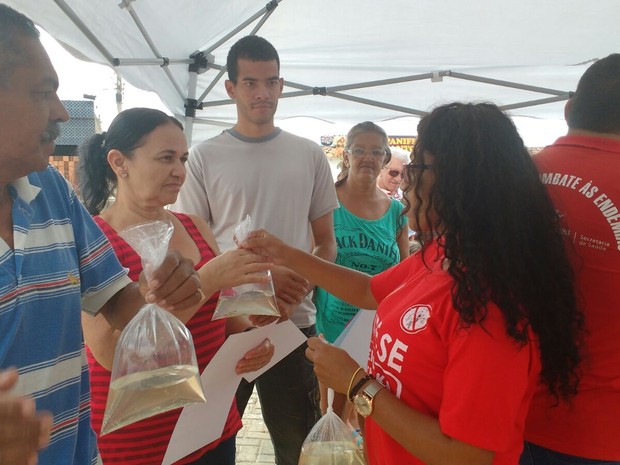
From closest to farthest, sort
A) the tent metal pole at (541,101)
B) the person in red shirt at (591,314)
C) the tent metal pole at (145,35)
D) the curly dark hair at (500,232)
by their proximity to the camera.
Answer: the curly dark hair at (500,232), the person in red shirt at (591,314), the tent metal pole at (145,35), the tent metal pole at (541,101)

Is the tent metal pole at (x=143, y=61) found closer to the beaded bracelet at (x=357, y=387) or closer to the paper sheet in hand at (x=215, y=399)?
the paper sheet in hand at (x=215, y=399)

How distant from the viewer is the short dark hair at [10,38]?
102cm

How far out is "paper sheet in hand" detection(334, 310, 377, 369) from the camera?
1813mm

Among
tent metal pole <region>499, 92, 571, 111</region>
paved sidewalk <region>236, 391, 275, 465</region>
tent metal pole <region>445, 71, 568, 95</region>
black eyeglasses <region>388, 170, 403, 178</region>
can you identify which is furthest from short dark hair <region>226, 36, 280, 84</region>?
black eyeglasses <region>388, 170, 403, 178</region>

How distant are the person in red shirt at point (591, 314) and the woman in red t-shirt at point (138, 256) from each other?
37.0 inches

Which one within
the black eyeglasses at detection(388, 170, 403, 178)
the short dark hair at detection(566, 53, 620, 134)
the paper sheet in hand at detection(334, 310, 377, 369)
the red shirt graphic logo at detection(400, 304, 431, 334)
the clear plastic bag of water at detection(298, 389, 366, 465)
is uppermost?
the short dark hair at detection(566, 53, 620, 134)

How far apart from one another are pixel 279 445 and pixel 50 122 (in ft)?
7.00

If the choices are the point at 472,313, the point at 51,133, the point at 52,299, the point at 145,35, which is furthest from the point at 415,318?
the point at 145,35

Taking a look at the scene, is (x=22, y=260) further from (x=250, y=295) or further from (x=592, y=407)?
(x=592, y=407)

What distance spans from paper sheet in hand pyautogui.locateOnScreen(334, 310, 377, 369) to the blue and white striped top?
0.89 meters

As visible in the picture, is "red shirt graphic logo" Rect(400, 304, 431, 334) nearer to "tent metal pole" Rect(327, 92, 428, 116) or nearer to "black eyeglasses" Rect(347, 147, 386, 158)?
"black eyeglasses" Rect(347, 147, 386, 158)

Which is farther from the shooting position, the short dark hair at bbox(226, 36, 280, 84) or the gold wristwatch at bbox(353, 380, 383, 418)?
the short dark hair at bbox(226, 36, 280, 84)

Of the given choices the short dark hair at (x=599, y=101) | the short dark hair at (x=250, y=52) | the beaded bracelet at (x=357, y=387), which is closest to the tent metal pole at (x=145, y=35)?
the short dark hair at (x=250, y=52)

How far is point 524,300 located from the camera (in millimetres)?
1145
